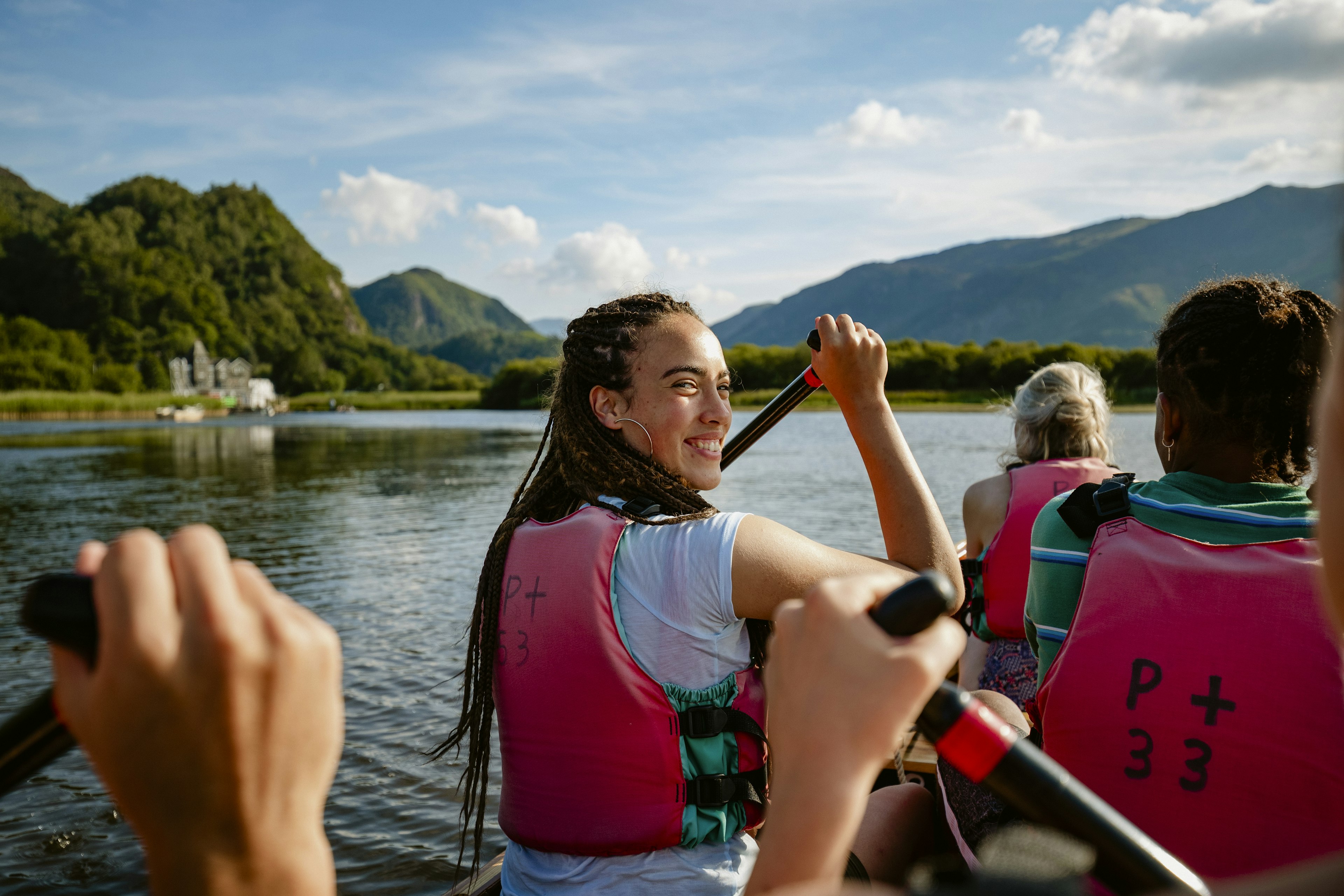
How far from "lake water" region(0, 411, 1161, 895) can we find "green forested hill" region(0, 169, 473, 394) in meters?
87.0

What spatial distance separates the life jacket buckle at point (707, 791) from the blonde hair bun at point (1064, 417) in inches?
134

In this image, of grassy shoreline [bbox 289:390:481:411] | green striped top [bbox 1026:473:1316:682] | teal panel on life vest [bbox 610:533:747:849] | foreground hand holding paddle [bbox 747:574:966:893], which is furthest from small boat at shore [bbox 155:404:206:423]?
foreground hand holding paddle [bbox 747:574:966:893]

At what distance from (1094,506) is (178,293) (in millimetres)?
164585

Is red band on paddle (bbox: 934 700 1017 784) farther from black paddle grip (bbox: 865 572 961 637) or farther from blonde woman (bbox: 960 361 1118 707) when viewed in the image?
blonde woman (bbox: 960 361 1118 707)

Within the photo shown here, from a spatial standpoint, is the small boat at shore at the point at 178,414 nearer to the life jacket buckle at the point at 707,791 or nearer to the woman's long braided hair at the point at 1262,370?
the life jacket buckle at the point at 707,791

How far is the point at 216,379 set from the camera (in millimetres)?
137500

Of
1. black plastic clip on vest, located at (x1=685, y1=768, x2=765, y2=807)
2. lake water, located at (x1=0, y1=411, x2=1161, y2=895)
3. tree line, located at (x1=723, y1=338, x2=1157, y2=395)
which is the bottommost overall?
lake water, located at (x1=0, y1=411, x2=1161, y2=895)

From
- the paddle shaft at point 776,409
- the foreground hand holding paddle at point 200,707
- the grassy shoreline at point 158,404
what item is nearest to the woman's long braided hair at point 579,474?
the paddle shaft at point 776,409

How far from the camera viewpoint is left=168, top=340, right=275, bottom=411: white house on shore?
13012cm

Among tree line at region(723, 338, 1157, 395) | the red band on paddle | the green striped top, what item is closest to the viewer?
the red band on paddle

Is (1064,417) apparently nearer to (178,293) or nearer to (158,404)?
(158,404)

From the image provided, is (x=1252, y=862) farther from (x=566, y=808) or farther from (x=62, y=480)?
(x=62, y=480)

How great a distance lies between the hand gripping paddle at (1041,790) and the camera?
3.46 feet

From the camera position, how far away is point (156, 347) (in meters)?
134
